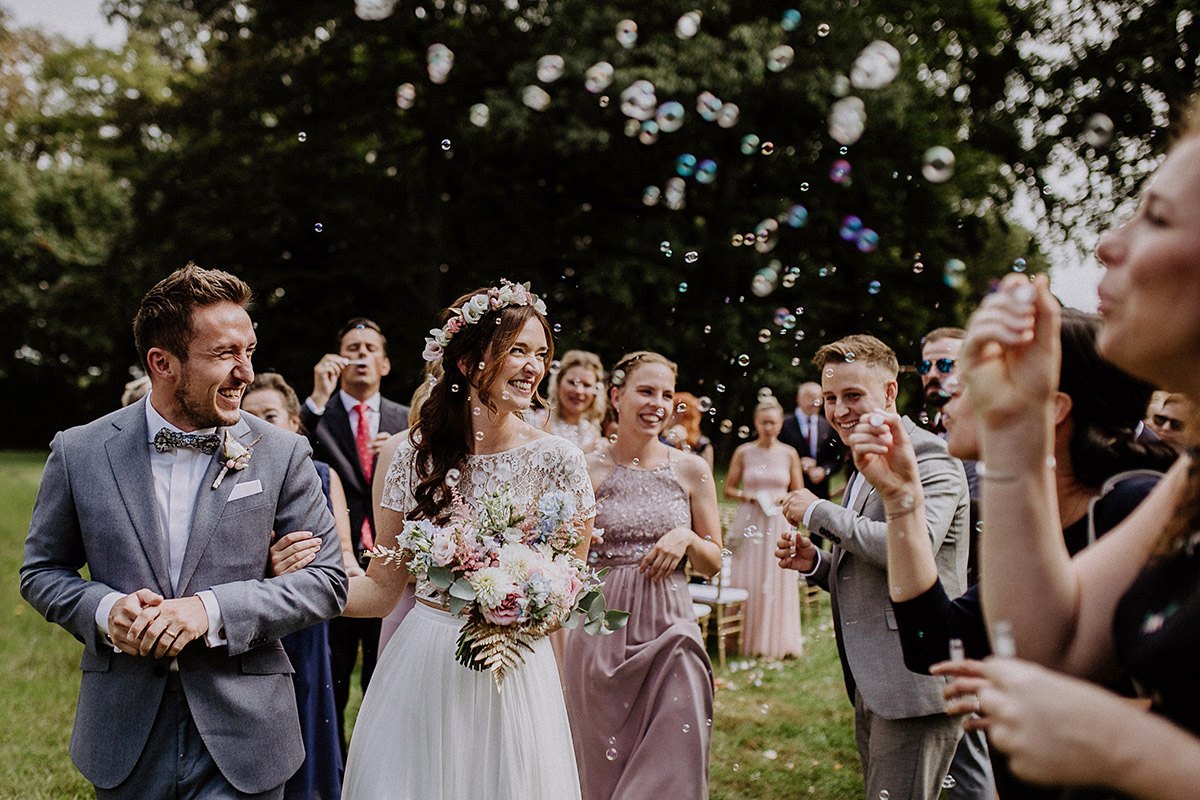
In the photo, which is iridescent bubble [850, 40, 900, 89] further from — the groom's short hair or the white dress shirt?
the white dress shirt

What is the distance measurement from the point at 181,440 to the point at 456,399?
113 cm

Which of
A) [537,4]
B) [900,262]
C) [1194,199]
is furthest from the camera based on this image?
[537,4]

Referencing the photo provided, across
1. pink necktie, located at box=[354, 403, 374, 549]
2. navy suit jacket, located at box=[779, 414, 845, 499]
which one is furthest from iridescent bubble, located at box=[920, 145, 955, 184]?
navy suit jacket, located at box=[779, 414, 845, 499]

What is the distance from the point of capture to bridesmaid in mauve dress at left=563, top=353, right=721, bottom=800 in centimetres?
395

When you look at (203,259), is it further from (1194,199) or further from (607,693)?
(1194,199)

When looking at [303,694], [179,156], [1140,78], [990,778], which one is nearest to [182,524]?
[303,694]

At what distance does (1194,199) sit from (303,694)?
4312mm

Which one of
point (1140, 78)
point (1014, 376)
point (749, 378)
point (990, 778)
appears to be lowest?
point (990, 778)

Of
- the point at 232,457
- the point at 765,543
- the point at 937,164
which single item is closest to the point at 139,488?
the point at 232,457

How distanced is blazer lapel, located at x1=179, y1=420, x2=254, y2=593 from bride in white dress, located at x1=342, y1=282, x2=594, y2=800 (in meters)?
0.80

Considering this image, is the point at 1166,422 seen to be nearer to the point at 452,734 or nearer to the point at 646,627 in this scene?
the point at 646,627

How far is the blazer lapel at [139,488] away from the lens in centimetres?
258

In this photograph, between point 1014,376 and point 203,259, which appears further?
point 203,259

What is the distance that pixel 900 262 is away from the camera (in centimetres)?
1384
